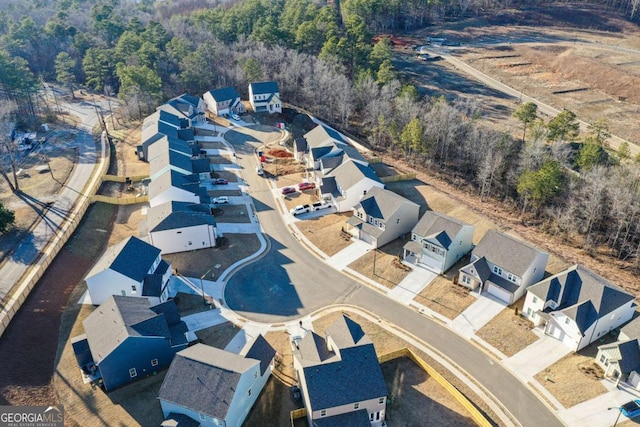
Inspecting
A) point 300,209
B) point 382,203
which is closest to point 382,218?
point 382,203

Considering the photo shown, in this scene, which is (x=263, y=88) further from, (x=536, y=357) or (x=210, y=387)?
(x=536, y=357)

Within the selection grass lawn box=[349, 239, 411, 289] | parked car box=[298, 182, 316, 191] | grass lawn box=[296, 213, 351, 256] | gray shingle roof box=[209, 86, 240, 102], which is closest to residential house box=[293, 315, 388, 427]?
grass lawn box=[349, 239, 411, 289]

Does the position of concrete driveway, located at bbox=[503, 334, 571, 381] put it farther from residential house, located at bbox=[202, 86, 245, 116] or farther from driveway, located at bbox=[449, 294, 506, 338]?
residential house, located at bbox=[202, 86, 245, 116]

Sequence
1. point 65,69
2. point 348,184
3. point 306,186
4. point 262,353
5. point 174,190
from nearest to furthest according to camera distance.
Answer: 1. point 262,353
2. point 174,190
3. point 348,184
4. point 306,186
5. point 65,69

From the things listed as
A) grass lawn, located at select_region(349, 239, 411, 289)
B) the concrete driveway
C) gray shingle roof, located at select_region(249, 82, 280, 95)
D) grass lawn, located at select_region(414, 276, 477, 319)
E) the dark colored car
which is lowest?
the concrete driveway

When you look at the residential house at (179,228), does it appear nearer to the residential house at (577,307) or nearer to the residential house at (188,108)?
the residential house at (188,108)

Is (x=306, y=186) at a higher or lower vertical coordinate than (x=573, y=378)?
higher
